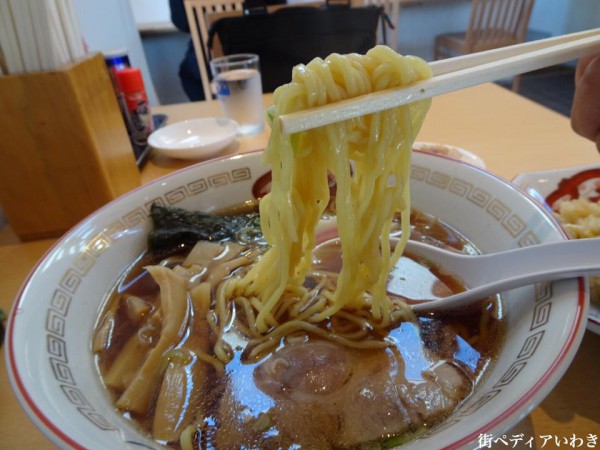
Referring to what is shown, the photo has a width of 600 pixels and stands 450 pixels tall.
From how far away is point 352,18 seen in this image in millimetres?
2891

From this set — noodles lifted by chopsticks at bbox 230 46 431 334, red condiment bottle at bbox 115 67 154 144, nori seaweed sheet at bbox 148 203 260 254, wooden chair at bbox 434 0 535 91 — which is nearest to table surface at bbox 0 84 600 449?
red condiment bottle at bbox 115 67 154 144

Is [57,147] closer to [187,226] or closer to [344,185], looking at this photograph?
[187,226]

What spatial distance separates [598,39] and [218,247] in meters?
1.02

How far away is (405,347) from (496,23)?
214 inches

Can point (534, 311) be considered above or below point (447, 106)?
above

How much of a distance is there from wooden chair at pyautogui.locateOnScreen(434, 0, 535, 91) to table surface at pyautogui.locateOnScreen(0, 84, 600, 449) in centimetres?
312

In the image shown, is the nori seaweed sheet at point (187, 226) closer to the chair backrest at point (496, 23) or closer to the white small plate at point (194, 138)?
the white small plate at point (194, 138)

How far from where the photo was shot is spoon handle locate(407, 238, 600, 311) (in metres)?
0.73

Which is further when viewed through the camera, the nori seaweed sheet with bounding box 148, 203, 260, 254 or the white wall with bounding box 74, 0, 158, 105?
the white wall with bounding box 74, 0, 158, 105

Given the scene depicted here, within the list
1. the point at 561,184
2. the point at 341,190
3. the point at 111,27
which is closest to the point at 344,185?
the point at 341,190

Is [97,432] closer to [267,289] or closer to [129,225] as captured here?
[267,289]

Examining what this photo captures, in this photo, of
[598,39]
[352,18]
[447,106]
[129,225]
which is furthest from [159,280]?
[352,18]

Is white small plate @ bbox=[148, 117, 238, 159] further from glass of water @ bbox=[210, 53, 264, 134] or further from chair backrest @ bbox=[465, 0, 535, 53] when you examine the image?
chair backrest @ bbox=[465, 0, 535, 53]

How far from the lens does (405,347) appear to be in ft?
2.92
